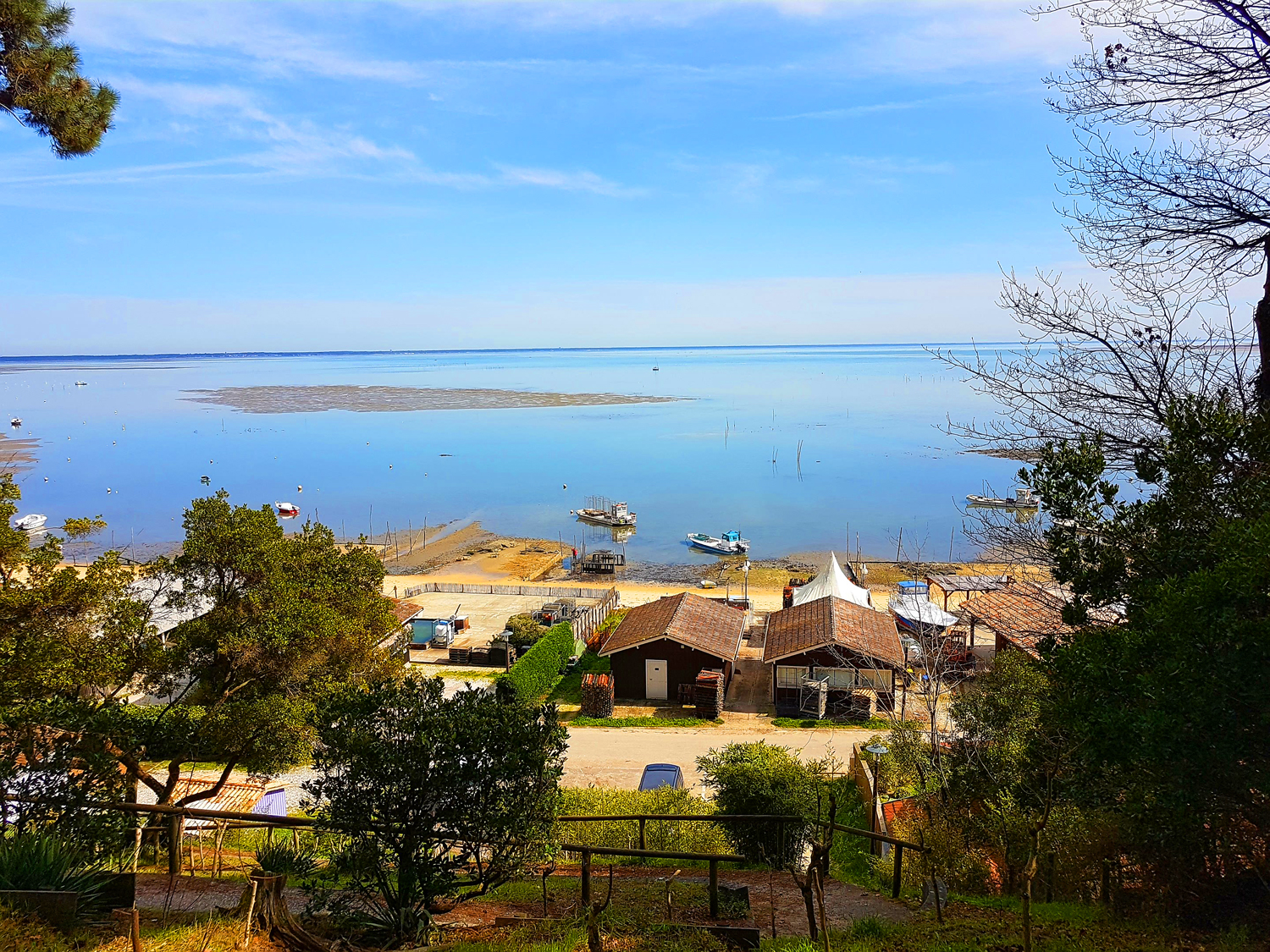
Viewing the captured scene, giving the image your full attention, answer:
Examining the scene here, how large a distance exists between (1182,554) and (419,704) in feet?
22.6

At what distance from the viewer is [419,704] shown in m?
7.50

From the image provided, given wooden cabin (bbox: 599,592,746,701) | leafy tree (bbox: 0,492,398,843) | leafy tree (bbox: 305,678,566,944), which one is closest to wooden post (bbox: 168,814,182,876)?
leafy tree (bbox: 0,492,398,843)

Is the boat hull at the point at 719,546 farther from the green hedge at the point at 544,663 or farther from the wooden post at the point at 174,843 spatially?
the wooden post at the point at 174,843

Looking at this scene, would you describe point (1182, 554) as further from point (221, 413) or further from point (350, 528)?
point (221, 413)

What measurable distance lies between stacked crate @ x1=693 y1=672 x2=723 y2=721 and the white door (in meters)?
1.64

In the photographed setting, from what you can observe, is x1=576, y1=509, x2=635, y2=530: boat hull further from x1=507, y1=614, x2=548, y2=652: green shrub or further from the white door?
the white door

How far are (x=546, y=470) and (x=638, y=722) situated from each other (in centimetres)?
6159

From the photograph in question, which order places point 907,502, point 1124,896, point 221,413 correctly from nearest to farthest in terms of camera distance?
point 1124,896
point 907,502
point 221,413

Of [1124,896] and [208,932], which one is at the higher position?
[208,932]

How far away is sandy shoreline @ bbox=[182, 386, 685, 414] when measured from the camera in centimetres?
15138

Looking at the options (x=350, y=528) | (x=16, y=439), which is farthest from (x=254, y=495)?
(x=16, y=439)

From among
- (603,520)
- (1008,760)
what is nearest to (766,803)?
(1008,760)

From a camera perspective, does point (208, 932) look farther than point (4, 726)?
No

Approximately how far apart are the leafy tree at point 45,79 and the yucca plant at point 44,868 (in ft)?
26.4
